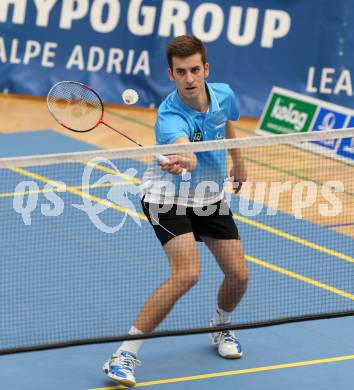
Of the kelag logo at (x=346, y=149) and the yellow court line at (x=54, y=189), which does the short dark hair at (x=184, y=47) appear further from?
the kelag logo at (x=346, y=149)

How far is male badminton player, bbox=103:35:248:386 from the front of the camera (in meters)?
6.84

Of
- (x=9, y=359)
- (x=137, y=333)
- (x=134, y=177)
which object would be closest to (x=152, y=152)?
(x=137, y=333)

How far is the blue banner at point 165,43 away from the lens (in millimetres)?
14031

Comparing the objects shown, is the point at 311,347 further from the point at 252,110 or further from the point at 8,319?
the point at 252,110

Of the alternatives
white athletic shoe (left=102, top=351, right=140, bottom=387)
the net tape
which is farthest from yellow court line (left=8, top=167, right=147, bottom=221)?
the net tape

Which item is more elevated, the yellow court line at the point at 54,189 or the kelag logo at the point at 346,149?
the kelag logo at the point at 346,149

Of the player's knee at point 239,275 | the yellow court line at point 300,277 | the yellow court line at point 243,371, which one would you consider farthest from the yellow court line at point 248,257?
the player's knee at point 239,275

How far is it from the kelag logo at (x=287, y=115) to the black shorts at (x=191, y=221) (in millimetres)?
6005

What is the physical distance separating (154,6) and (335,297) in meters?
6.98

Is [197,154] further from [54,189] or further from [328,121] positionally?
[328,121]

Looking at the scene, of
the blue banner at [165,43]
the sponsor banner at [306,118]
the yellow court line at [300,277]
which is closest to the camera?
the yellow court line at [300,277]

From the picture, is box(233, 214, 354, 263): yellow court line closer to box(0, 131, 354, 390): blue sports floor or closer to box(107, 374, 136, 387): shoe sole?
box(0, 131, 354, 390): blue sports floor

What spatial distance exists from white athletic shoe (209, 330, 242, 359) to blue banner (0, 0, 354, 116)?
7.12m

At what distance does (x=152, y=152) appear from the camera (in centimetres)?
668
